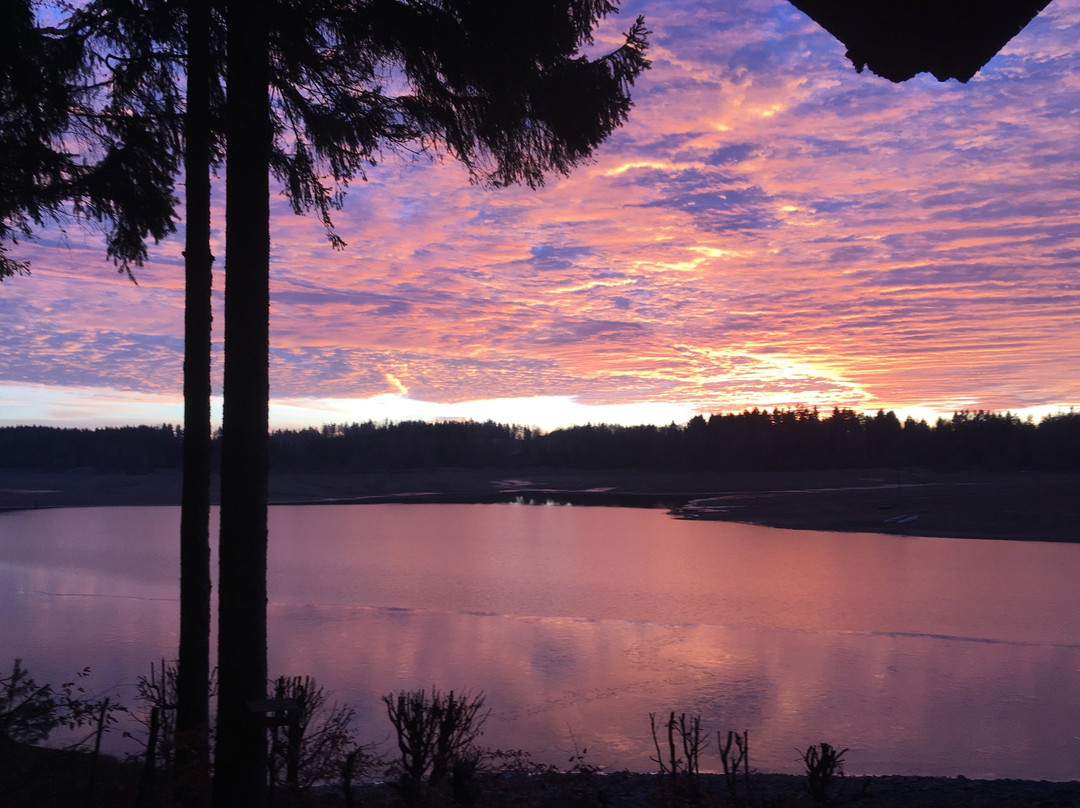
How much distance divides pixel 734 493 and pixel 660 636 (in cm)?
4333

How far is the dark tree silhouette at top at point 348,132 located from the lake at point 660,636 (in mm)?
4628

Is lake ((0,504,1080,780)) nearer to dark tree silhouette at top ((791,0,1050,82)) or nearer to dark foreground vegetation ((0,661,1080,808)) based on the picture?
dark foreground vegetation ((0,661,1080,808))

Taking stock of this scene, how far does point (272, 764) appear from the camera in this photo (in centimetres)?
527

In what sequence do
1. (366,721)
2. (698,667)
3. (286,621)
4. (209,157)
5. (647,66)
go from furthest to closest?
(286,621), (698,667), (366,721), (209,157), (647,66)

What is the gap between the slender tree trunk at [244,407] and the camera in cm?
423

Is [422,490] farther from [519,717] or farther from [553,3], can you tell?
[553,3]

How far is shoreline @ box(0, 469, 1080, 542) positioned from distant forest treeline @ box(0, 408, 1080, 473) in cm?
633

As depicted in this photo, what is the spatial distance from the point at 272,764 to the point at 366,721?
12.7 ft

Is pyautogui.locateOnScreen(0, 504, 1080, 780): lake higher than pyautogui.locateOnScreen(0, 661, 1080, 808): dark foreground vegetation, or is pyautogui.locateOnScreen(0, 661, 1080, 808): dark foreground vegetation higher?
pyautogui.locateOnScreen(0, 661, 1080, 808): dark foreground vegetation

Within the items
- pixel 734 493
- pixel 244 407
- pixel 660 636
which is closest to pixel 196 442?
pixel 244 407

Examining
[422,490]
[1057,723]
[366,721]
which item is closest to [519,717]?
[366,721]

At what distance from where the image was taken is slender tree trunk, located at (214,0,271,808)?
4.23 m

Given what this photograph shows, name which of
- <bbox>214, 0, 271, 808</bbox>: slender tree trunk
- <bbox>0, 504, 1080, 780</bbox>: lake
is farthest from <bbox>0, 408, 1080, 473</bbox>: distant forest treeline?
<bbox>214, 0, 271, 808</bbox>: slender tree trunk

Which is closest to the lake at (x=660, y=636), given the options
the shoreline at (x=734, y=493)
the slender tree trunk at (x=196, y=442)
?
the slender tree trunk at (x=196, y=442)
